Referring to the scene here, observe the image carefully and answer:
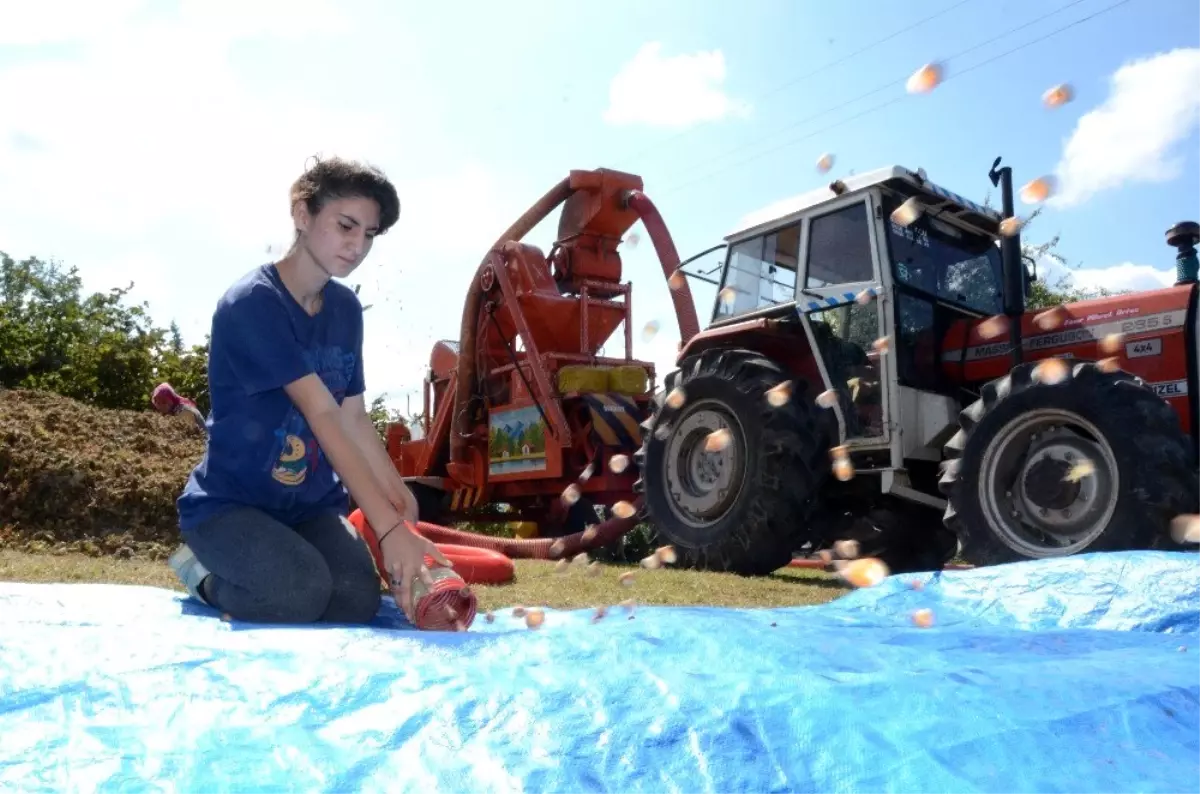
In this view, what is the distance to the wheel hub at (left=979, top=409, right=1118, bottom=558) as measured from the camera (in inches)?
150

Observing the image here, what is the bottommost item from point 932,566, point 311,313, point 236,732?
point 932,566

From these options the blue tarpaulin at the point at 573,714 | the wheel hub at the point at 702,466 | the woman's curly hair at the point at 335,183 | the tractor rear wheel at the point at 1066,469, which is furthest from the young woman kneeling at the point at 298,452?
the wheel hub at the point at 702,466

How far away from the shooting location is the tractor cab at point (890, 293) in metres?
4.80

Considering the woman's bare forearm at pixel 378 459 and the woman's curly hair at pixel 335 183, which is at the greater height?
the woman's curly hair at pixel 335 183

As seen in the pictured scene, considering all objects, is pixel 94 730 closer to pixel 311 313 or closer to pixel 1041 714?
pixel 1041 714

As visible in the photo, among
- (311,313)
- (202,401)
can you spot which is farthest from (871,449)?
(202,401)

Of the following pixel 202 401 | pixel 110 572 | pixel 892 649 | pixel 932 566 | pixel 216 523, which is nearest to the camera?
pixel 892 649

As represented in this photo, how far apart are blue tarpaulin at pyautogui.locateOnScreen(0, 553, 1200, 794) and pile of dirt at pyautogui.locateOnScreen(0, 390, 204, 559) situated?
4735 mm

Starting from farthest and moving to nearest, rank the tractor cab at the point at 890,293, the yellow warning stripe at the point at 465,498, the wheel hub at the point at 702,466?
1. the yellow warning stripe at the point at 465,498
2. the wheel hub at the point at 702,466
3. the tractor cab at the point at 890,293

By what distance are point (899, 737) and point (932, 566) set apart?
14.8ft

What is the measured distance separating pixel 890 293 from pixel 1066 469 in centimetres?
131

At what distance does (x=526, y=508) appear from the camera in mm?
8359

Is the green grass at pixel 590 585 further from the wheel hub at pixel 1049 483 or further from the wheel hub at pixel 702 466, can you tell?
the wheel hub at pixel 1049 483

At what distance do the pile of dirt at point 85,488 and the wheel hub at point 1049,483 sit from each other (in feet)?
15.0
